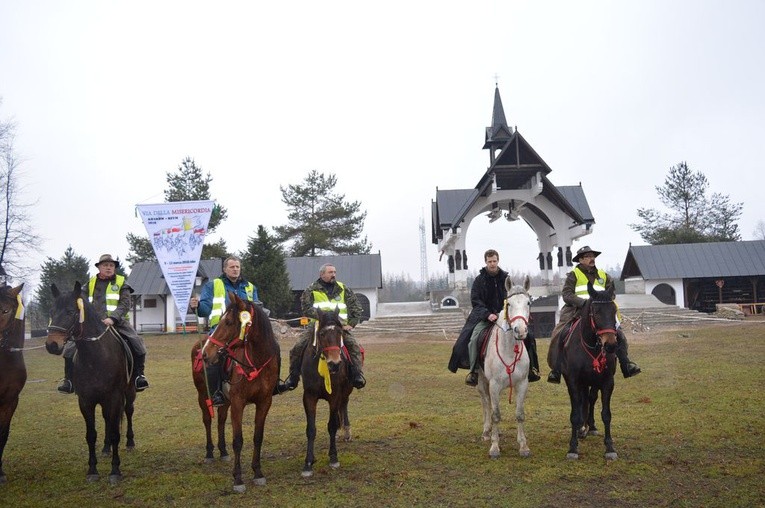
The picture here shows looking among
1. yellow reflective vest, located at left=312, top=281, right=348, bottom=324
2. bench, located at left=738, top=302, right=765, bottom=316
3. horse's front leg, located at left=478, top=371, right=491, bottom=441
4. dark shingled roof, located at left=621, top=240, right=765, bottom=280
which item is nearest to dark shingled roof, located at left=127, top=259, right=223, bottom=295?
dark shingled roof, located at left=621, top=240, right=765, bottom=280

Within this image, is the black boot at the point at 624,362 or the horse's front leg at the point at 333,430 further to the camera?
the black boot at the point at 624,362

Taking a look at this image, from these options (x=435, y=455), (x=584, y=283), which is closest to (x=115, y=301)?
(x=435, y=455)

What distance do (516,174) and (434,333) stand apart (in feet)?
45.0

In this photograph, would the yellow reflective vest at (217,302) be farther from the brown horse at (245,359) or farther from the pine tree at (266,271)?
the pine tree at (266,271)

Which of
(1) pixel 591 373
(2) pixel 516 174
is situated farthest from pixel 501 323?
(2) pixel 516 174

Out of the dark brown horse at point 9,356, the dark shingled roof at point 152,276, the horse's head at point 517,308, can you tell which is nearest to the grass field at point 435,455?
the dark brown horse at point 9,356

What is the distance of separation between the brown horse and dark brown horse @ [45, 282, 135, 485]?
1416mm

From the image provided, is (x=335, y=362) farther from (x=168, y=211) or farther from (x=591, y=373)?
(x=168, y=211)

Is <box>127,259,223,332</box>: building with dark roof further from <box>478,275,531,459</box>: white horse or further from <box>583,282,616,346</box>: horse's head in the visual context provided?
<box>583,282,616,346</box>: horse's head

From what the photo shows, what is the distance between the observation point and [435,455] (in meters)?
7.70

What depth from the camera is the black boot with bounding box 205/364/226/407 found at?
685 centimetres

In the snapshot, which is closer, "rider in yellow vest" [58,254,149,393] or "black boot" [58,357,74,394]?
"black boot" [58,357,74,394]

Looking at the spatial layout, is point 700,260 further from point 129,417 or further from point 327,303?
point 129,417

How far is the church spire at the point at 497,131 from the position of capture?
4141 cm
